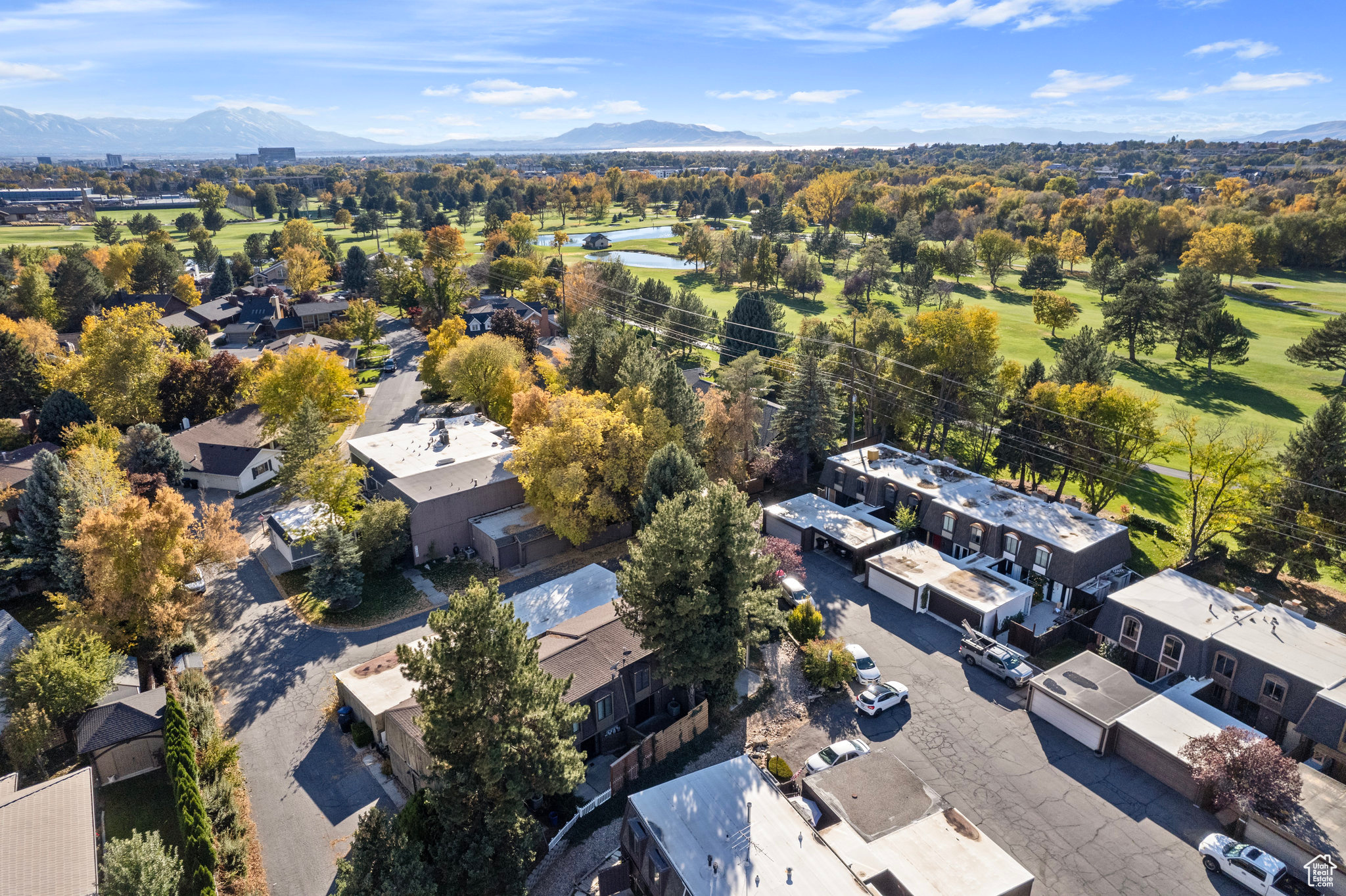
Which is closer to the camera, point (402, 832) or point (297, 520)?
point (402, 832)

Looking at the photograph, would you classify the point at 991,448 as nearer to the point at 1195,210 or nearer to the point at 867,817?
the point at 867,817

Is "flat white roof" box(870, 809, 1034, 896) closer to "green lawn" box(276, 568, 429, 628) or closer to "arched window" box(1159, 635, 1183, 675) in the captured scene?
"arched window" box(1159, 635, 1183, 675)

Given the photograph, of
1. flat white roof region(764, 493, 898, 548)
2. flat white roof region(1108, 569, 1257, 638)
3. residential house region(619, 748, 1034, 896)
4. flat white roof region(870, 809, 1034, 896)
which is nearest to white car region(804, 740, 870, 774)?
residential house region(619, 748, 1034, 896)

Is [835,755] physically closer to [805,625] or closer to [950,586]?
[805,625]

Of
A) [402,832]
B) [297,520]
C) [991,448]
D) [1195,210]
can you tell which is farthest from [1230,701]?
[1195,210]

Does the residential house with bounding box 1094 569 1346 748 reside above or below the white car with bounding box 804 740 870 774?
above

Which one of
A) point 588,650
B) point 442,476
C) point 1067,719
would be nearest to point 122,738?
point 588,650

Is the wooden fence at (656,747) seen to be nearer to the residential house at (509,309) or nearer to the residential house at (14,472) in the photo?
the residential house at (14,472)
